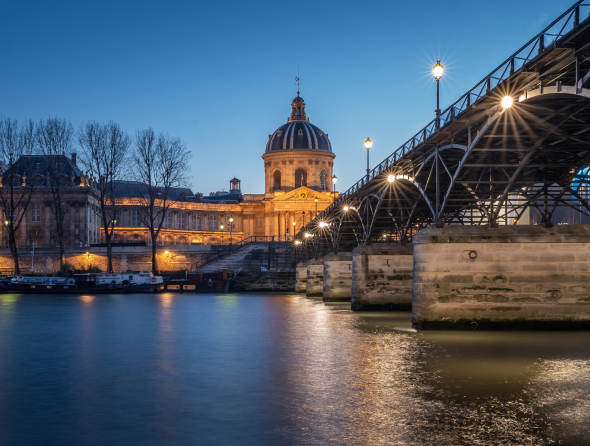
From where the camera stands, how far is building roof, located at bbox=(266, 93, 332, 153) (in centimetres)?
18600

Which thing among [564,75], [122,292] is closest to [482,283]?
[564,75]

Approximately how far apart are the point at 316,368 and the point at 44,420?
1080 cm

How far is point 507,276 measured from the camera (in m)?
33.3

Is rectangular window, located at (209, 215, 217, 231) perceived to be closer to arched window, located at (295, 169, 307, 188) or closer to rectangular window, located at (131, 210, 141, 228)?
rectangular window, located at (131, 210, 141, 228)

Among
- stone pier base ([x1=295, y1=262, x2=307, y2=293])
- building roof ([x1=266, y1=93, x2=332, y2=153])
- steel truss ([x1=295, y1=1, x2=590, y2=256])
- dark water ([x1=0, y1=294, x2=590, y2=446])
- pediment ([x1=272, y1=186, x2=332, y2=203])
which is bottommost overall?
dark water ([x1=0, y1=294, x2=590, y2=446])

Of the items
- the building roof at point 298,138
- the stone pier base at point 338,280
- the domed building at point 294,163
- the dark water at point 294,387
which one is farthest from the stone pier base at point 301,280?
the building roof at point 298,138

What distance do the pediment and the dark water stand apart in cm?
12890

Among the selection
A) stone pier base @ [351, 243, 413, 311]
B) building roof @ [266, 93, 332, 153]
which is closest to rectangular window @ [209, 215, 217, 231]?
building roof @ [266, 93, 332, 153]

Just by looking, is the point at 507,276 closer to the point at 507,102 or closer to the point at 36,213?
the point at 507,102

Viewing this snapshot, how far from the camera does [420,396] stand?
20.5 meters

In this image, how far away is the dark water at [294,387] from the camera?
55.3 ft

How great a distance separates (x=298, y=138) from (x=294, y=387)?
166m

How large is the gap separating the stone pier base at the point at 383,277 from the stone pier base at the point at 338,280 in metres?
14.1

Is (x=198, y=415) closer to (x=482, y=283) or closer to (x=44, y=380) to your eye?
(x=44, y=380)
